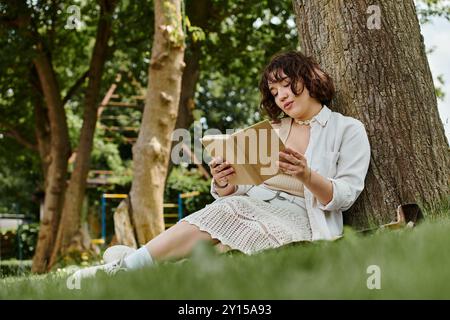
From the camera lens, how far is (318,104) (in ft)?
14.2

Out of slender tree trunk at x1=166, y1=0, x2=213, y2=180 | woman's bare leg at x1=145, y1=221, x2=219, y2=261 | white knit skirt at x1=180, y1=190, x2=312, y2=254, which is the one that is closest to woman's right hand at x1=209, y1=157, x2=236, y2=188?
white knit skirt at x1=180, y1=190, x2=312, y2=254

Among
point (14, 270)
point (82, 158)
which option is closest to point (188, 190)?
point (82, 158)

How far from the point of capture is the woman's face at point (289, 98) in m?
4.19

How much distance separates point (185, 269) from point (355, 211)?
6.46ft

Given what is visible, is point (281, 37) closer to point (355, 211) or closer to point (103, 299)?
point (355, 211)

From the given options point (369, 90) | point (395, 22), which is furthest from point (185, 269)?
point (395, 22)

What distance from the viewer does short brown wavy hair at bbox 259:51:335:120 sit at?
420cm

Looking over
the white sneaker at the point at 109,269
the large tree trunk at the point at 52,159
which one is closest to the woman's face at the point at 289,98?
the white sneaker at the point at 109,269

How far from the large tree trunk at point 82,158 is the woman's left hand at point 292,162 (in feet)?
32.2

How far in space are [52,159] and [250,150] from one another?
419 inches

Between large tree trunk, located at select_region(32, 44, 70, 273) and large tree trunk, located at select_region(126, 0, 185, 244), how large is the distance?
5.18 meters

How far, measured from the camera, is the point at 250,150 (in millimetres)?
3797

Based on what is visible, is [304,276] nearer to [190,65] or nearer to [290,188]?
[290,188]
